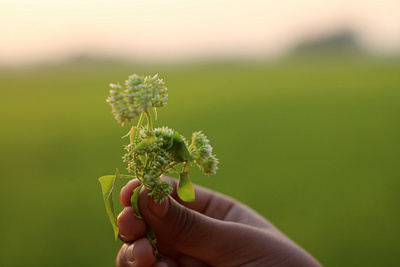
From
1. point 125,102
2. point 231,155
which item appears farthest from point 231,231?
point 231,155

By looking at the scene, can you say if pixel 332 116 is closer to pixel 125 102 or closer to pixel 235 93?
pixel 235 93

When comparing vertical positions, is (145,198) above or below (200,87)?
below

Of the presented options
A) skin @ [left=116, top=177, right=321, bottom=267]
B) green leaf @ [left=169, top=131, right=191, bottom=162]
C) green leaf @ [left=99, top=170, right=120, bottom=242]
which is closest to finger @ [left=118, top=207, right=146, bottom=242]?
skin @ [left=116, top=177, right=321, bottom=267]

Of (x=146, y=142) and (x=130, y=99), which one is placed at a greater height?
(x=130, y=99)

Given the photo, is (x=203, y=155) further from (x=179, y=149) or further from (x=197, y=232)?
(x=197, y=232)

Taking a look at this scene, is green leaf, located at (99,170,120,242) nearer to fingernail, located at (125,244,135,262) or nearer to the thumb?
the thumb

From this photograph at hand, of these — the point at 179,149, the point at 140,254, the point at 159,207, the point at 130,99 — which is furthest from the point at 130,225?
the point at 130,99
